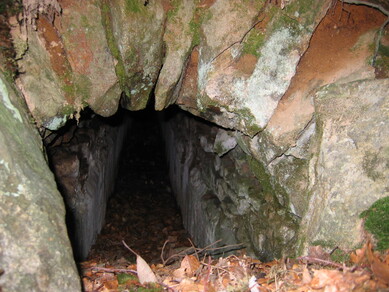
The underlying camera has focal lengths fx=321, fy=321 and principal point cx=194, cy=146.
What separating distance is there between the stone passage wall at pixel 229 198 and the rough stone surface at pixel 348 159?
0.96 metres

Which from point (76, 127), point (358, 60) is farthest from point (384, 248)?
point (76, 127)

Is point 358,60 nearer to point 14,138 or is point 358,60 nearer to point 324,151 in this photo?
point 324,151

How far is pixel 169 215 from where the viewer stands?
24.1 feet

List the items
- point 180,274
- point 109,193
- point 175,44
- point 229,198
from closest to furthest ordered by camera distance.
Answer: point 180,274 < point 175,44 < point 229,198 < point 109,193

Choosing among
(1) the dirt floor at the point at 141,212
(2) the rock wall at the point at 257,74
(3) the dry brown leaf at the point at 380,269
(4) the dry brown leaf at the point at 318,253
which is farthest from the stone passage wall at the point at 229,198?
(3) the dry brown leaf at the point at 380,269

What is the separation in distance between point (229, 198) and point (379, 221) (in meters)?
2.65

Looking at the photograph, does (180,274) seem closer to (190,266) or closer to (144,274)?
(190,266)

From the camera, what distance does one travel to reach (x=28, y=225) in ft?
5.90

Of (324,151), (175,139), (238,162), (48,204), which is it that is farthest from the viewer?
(175,139)

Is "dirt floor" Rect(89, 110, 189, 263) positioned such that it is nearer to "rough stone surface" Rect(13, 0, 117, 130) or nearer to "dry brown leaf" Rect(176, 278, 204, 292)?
"rough stone surface" Rect(13, 0, 117, 130)

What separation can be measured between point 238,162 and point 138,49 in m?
2.05

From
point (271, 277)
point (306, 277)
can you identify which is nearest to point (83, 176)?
point (271, 277)

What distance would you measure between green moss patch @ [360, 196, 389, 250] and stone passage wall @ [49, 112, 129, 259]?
3429 millimetres

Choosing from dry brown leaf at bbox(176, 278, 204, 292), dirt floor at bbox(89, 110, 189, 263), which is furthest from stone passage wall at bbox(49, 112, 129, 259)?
dry brown leaf at bbox(176, 278, 204, 292)
